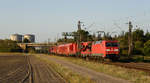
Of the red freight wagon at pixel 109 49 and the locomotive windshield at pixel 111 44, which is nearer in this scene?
the red freight wagon at pixel 109 49

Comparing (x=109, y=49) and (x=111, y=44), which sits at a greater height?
(x=111, y=44)

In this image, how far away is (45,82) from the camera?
17.5 metres

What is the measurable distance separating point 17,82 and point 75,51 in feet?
131

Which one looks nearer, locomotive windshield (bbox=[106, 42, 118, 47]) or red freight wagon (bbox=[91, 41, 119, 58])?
red freight wagon (bbox=[91, 41, 119, 58])

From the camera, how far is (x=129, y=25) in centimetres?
4859

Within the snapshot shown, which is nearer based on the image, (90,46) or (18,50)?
(90,46)

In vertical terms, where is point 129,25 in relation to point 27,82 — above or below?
above

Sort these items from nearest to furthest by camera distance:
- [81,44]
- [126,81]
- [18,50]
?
[126,81] → [81,44] → [18,50]

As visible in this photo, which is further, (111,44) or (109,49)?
(111,44)

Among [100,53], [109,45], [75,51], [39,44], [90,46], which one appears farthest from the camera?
[39,44]

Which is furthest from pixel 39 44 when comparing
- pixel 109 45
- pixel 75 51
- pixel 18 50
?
pixel 109 45

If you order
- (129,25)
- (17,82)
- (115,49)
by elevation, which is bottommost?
(17,82)

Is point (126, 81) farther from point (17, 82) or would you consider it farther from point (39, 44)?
point (39, 44)

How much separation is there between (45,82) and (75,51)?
1589 inches
